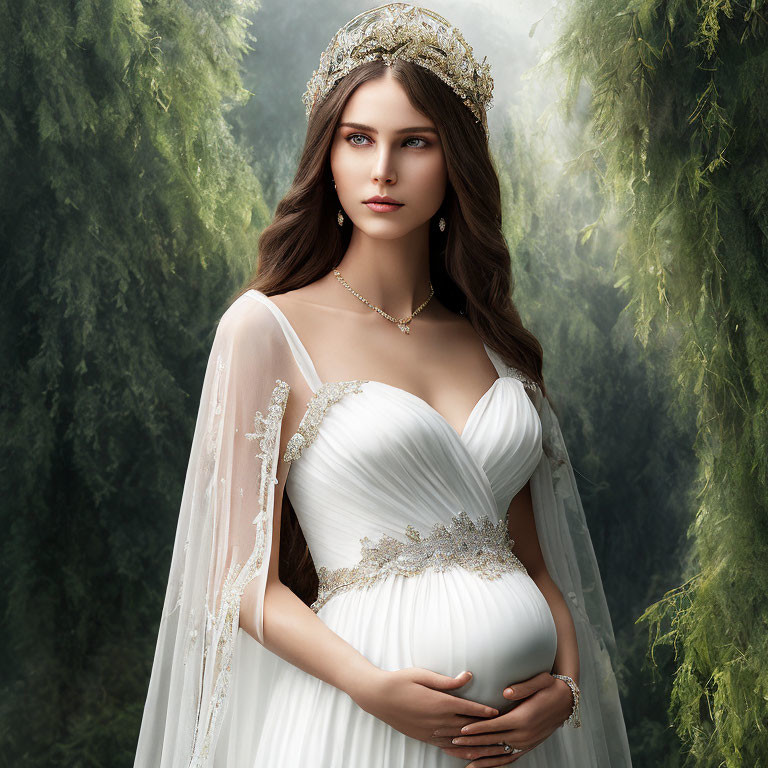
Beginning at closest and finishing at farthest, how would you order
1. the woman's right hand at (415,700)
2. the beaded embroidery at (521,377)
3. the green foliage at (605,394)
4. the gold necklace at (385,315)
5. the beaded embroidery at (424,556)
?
the woman's right hand at (415,700) → the beaded embroidery at (424,556) → the gold necklace at (385,315) → the beaded embroidery at (521,377) → the green foliage at (605,394)

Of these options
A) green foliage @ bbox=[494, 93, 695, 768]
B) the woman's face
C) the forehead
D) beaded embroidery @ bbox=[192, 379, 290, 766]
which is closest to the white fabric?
beaded embroidery @ bbox=[192, 379, 290, 766]

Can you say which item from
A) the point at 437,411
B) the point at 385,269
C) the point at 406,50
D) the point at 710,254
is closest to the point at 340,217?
the point at 385,269

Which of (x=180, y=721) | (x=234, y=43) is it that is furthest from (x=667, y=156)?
(x=180, y=721)

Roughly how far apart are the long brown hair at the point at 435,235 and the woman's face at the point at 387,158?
2cm

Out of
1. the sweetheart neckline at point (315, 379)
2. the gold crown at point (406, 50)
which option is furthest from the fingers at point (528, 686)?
the gold crown at point (406, 50)

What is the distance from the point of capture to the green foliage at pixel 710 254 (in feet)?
8.98

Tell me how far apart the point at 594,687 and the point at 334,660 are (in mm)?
724

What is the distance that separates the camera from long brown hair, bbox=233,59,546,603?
1952mm

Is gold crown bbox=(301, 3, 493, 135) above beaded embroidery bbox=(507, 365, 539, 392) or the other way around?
above

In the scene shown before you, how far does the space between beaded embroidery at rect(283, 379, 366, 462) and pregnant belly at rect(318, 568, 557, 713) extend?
0.27 metres

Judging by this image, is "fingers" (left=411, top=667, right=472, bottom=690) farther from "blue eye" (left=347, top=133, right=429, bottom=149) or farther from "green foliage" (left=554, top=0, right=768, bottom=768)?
"green foliage" (left=554, top=0, right=768, bottom=768)

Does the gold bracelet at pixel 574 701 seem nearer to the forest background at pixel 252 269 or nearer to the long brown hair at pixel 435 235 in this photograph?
the long brown hair at pixel 435 235

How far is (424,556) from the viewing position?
1.81 m

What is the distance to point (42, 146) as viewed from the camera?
286cm
